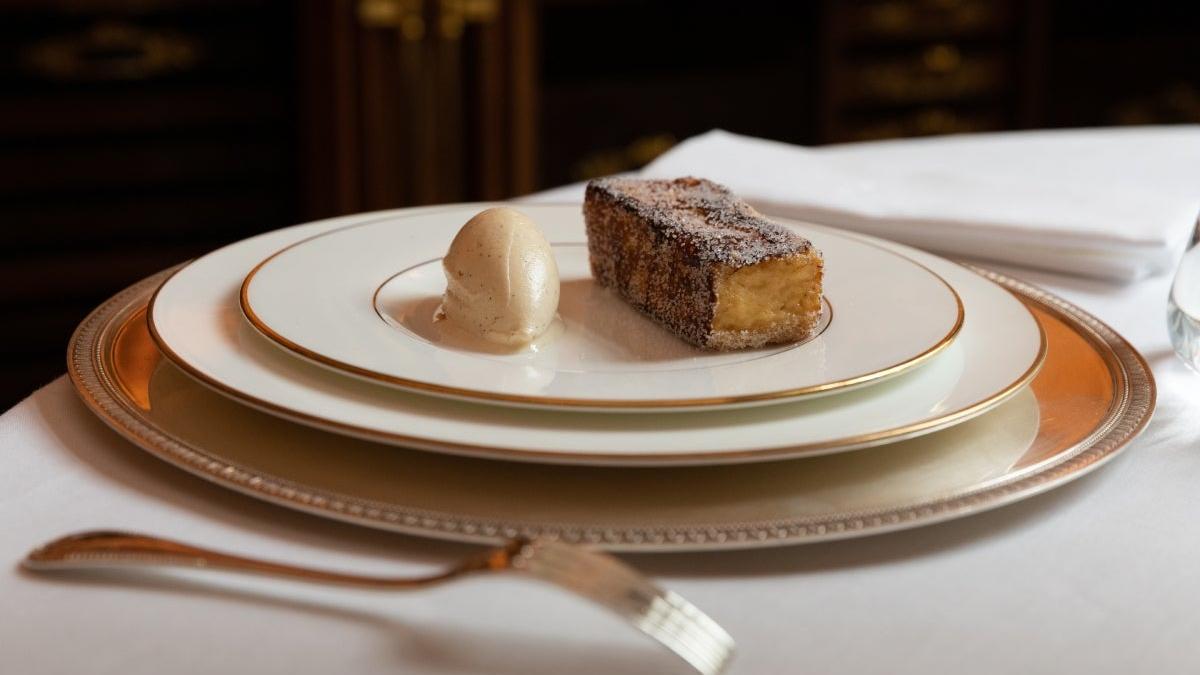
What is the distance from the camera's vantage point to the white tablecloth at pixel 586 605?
18.8 inches

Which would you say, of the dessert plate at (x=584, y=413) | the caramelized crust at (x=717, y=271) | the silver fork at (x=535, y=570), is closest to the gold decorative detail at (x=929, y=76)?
the caramelized crust at (x=717, y=271)

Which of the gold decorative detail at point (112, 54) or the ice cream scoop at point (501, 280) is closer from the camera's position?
the ice cream scoop at point (501, 280)

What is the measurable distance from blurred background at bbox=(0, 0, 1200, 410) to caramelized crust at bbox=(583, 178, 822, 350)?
1.71 metres

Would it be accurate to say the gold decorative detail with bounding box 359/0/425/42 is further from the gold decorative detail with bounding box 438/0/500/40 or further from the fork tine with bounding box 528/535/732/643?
the fork tine with bounding box 528/535/732/643

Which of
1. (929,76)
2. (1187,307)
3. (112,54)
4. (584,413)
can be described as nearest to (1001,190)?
(1187,307)

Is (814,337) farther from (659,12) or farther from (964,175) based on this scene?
(659,12)

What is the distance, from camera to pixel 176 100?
2.42 metres

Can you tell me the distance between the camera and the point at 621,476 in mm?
600

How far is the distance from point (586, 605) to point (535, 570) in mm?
49

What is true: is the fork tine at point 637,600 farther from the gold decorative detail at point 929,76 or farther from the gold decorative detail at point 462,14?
the gold decorative detail at point 929,76

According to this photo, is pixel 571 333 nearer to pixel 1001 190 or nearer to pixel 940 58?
pixel 1001 190

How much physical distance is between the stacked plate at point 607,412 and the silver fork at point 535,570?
4 centimetres

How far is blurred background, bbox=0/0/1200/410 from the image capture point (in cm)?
237

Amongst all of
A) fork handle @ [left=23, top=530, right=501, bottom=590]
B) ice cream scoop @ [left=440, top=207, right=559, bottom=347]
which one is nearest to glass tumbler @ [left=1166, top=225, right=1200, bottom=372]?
ice cream scoop @ [left=440, top=207, right=559, bottom=347]
